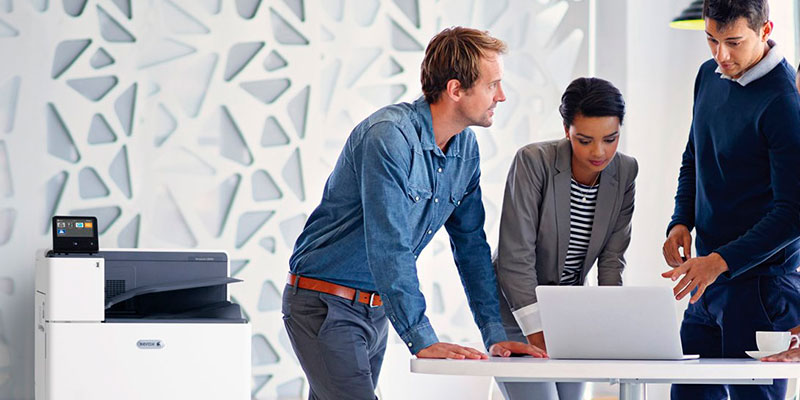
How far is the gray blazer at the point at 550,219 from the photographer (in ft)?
8.06

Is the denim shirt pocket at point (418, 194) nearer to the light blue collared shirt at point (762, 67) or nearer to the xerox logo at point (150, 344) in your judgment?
the light blue collared shirt at point (762, 67)

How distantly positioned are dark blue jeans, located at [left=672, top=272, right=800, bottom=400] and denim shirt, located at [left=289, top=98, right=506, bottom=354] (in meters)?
0.59

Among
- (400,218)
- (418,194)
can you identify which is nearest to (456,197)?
(418,194)

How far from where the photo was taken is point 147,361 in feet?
10.6

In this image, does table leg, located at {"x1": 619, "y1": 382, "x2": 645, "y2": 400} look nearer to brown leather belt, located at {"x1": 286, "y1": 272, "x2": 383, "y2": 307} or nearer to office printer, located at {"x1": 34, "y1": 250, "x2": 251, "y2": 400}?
brown leather belt, located at {"x1": 286, "y1": 272, "x2": 383, "y2": 307}

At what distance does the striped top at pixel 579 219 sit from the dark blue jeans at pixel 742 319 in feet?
1.13

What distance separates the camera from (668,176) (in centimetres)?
528

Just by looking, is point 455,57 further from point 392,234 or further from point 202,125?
point 202,125

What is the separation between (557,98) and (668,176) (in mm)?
750

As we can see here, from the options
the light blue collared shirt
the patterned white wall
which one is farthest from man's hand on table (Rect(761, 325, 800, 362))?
the patterned white wall

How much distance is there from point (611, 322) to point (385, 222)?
0.50 metres

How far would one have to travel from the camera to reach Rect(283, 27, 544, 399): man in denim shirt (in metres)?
1.99

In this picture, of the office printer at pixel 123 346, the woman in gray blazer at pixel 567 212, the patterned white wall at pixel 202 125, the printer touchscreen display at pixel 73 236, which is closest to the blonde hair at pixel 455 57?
the woman in gray blazer at pixel 567 212

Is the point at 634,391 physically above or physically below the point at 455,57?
below
